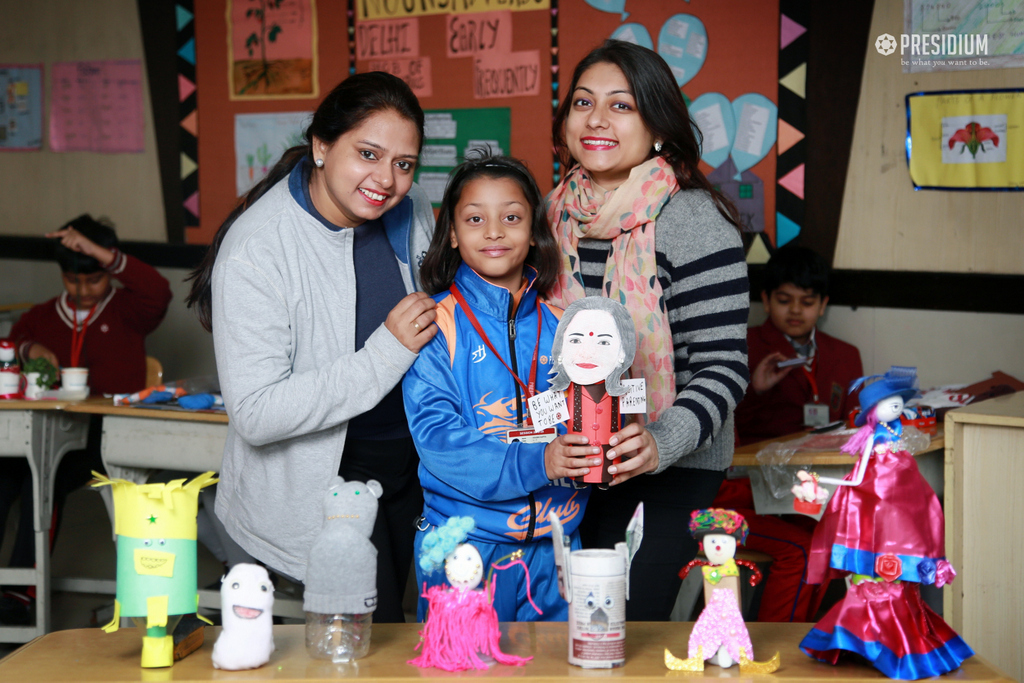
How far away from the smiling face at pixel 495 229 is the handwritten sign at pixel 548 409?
12.6 inches

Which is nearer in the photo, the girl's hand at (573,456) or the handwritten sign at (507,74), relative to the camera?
the girl's hand at (573,456)

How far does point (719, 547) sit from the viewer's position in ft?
4.57

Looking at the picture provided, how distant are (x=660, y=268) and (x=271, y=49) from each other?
12.1ft

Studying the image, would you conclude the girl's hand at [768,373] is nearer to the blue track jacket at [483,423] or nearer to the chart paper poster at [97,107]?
the blue track jacket at [483,423]

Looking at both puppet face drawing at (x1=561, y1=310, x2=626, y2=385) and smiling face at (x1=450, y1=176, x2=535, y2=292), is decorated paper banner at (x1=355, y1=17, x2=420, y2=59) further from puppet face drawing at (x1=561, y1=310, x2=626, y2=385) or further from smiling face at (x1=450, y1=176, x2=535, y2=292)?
puppet face drawing at (x1=561, y1=310, x2=626, y2=385)

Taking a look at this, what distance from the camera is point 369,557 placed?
1423 millimetres

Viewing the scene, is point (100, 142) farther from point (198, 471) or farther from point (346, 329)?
point (346, 329)

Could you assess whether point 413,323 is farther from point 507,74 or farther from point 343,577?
point 507,74


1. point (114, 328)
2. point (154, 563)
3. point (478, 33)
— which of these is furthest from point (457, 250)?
point (478, 33)

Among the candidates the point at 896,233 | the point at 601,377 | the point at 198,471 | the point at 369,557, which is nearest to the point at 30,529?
the point at 198,471

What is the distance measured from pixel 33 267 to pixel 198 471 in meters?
2.79

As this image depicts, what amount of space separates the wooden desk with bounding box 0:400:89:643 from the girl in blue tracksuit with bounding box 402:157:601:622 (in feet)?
7.28

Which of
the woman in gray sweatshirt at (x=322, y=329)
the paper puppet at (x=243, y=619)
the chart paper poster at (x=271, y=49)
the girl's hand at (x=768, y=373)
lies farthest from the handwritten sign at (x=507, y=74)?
the paper puppet at (x=243, y=619)

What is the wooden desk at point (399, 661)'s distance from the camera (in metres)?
1.38
